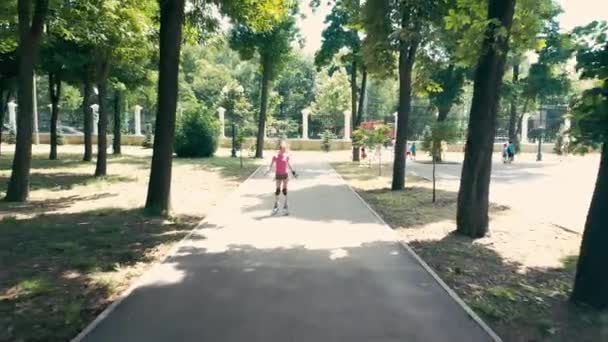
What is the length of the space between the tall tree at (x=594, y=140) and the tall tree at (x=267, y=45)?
2637cm

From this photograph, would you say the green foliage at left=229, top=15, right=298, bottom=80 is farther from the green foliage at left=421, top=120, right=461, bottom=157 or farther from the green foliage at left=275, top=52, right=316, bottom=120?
the green foliage at left=275, top=52, right=316, bottom=120

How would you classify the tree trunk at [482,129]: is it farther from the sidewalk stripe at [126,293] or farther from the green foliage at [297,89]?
the green foliage at [297,89]

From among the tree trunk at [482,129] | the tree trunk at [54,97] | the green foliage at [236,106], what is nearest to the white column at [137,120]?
the green foliage at [236,106]

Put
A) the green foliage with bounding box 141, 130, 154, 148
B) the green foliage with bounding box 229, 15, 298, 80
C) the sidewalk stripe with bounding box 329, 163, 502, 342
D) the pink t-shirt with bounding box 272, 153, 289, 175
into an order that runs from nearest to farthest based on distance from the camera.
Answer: the sidewalk stripe with bounding box 329, 163, 502, 342, the pink t-shirt with bounding box 272, 153, 289, 175, the green foliage with bounding box 229, 15, 298, 80, the green foliage with bounding box 141, 130, 154, 148

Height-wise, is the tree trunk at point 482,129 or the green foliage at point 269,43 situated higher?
the green foliage at point 269,43

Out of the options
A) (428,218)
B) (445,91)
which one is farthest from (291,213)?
(445,91)

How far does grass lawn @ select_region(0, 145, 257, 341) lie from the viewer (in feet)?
18.1

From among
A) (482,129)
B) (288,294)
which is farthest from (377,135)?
(288,294)

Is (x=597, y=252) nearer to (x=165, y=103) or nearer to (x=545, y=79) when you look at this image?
(x=165, y=103)

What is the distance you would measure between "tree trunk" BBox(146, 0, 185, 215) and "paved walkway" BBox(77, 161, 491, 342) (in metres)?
2.04

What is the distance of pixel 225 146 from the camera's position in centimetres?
5044

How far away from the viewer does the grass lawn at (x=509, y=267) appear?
564 cm

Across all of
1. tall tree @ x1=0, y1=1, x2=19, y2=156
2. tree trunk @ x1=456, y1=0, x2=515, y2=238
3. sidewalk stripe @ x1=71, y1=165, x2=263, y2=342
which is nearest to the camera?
sidewalk stripe @ x1=71, y1=165, x2=263, y2=342

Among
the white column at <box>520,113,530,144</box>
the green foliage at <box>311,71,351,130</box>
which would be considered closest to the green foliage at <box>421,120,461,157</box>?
the white column at <box>520,113,530,144</box>
